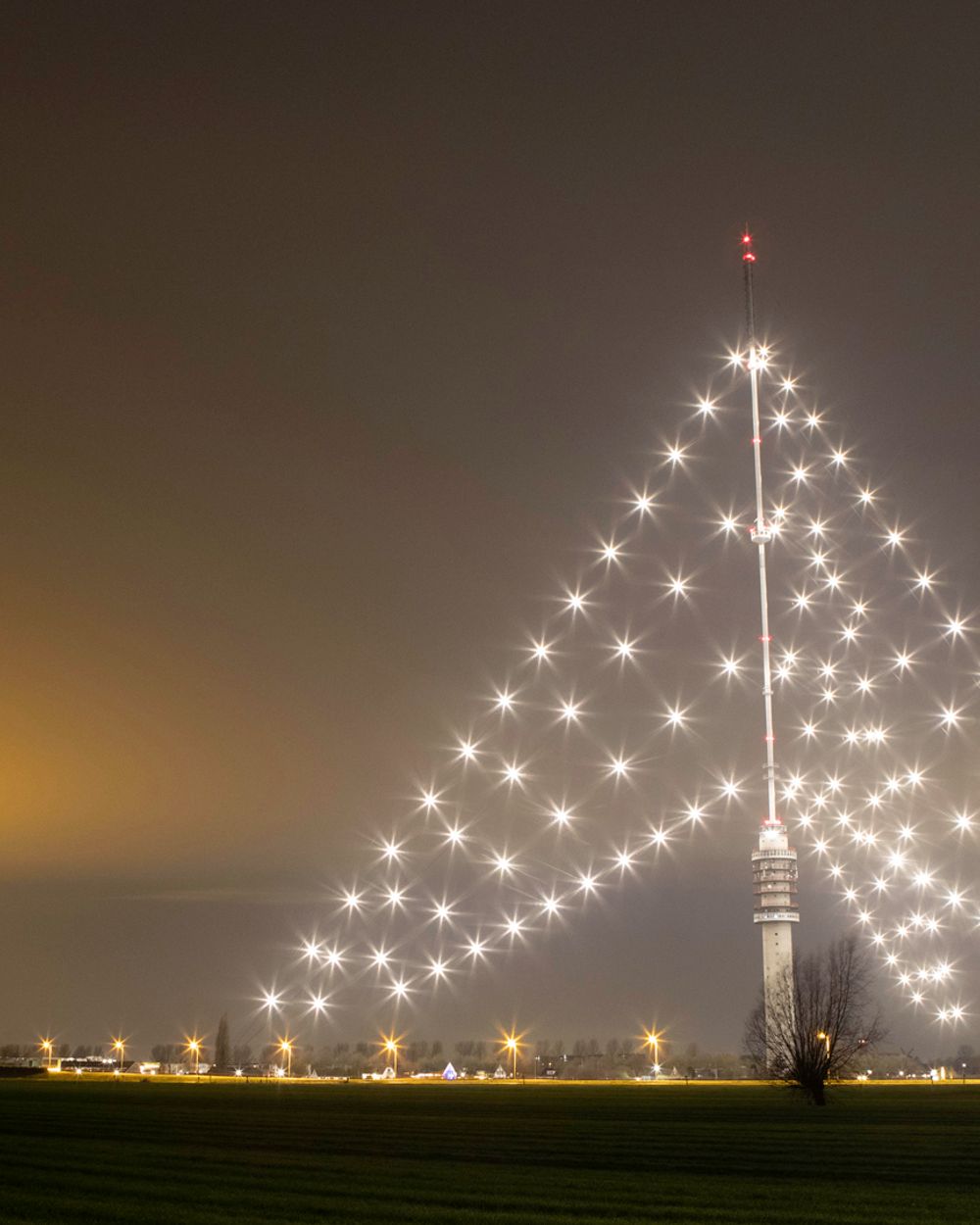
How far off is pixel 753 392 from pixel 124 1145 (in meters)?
152

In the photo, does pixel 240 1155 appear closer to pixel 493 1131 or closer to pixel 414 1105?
pixel 493 1131

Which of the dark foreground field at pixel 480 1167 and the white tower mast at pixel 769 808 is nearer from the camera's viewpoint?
the dark foreground field at pixel 480 1167

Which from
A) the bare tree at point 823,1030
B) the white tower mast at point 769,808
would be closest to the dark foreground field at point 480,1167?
the bare tree at point 823,1030

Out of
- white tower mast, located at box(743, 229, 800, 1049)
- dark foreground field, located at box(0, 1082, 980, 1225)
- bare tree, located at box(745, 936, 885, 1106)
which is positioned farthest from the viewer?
white tower mast, located at box(743, 229, 800, 1049)

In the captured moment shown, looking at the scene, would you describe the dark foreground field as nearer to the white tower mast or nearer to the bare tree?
the bare tree

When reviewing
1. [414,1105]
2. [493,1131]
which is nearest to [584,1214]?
[493,1131]

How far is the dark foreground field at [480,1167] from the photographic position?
27641 millimetres

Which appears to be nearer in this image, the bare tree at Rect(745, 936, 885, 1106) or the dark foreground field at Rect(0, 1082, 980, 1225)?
the dark foreground field at Rect(0, 1082, 980, 1225)

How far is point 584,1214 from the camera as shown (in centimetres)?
2733

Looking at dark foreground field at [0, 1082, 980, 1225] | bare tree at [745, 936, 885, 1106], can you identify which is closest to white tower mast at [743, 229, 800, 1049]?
bare tree at [745, 936, 885, 1106]

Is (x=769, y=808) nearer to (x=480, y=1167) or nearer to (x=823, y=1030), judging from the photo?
(x=823, y=1030)

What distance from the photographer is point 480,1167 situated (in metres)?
36.9

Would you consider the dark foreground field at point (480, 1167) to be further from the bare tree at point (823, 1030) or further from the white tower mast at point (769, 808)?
the white tower mast at point (769, 808)

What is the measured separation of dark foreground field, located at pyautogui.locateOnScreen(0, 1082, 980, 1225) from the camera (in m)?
27.6
